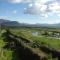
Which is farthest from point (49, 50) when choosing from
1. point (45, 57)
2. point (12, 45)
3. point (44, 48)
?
point (12, 45)

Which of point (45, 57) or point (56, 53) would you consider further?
point (56, 53)

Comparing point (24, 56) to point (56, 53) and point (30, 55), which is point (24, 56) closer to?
point (30, 55)

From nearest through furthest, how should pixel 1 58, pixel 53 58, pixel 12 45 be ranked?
pixel 53 58 → pixel 1 58 → pixel 12 45

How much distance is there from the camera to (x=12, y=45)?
46156 millimetres

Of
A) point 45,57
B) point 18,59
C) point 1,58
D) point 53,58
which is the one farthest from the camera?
point 18,59

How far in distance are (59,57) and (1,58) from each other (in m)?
7.53

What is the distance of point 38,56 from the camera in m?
23.9

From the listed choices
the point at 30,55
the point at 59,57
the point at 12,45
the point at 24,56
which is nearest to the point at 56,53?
the point at 59,57

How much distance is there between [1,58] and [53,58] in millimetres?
7082

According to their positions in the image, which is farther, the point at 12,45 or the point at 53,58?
the point at 12,45

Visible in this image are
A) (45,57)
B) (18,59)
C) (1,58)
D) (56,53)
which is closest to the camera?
(45,57)

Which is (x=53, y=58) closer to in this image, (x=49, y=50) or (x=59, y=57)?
(x=59, y=57)

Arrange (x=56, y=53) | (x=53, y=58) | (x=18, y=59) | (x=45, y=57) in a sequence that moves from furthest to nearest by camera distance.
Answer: (x=18, y=59)
(x=56, y=53)
(x=53, y=58)
(x=45, y=57)

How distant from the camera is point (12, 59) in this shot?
30.0m
